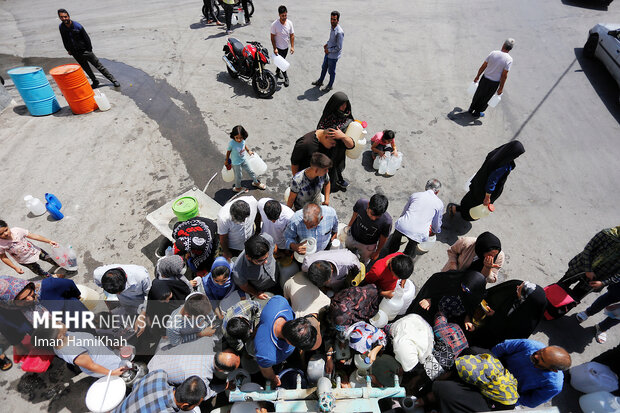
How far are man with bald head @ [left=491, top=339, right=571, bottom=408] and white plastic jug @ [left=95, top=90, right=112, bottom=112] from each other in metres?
9.46

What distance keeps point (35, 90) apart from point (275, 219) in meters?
7.51

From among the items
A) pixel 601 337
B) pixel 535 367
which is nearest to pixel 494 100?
pixel 601 337

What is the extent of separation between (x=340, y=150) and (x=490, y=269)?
113 inches

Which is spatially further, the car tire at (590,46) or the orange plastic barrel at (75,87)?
the car tire at (590,46)

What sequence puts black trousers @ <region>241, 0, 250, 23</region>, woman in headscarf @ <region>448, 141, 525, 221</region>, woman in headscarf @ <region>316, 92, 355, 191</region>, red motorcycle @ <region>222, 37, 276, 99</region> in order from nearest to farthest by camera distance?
woman in headscarf @ <region>448, 141, 525, 221</region>, woman in headscarf @ <region>316, 92, 355, 191</region>, red motorcycle @ <region>222, 37, 276, 99</region>, black trousers @ <region>241, 0, 250, 23</region>

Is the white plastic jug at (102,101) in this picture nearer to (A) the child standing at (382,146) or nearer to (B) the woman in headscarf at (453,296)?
(A) the child standing at (382,146)

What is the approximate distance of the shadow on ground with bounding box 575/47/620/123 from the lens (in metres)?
8.54

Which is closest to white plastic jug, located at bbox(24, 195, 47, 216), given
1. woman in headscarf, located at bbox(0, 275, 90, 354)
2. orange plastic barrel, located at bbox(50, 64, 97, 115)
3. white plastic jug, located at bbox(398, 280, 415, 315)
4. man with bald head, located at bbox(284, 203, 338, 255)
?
woman in headscarf, located at bbox(0, 275, 90, 354)

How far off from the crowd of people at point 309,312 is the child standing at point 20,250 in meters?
0.02

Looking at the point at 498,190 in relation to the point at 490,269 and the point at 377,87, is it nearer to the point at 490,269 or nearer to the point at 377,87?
the point at 490,269

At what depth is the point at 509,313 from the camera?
3.62 metres

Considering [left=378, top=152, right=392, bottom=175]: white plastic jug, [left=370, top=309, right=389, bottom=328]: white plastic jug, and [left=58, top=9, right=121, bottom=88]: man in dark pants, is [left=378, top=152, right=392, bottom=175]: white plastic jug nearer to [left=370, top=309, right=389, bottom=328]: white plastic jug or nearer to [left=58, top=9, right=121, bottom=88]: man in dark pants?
[left=370, top=309, right=389, bottom=328]: white plastic jug

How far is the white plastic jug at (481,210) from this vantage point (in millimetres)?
4992

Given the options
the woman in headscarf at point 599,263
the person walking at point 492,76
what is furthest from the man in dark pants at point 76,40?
the woman in headscarf at point 599,263
